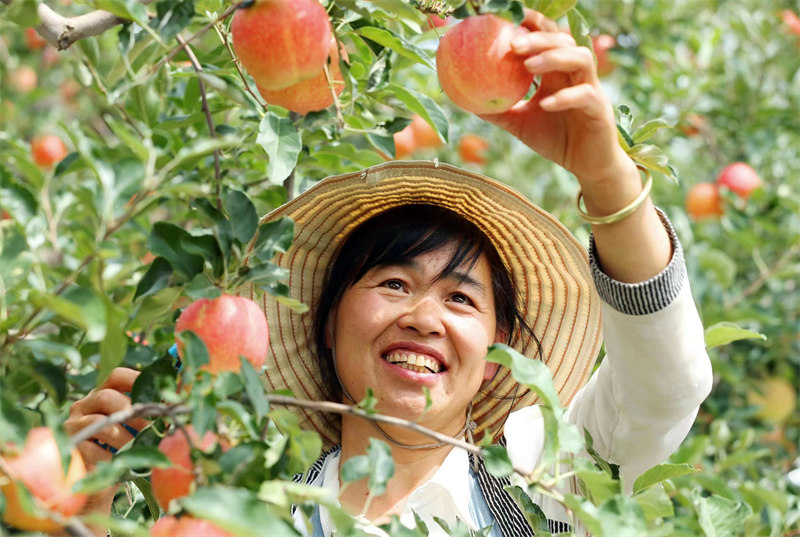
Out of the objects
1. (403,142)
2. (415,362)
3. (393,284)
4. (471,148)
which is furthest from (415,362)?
(471,148)

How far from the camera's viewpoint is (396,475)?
138cm

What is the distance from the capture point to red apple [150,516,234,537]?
28.6 inches

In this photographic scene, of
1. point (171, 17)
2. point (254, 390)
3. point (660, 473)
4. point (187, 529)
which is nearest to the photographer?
point (187, 529)

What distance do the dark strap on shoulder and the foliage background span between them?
21 cm

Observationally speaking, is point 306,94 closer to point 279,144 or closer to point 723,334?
point 279,144

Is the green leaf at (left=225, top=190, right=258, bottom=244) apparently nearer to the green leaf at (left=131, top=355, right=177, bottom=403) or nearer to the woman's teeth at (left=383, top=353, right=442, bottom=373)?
the green leaf at (left=131, top=355, right=177, bottom=403)

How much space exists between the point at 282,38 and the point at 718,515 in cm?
76

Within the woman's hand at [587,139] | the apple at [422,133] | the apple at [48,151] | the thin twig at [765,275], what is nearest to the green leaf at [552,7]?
the woman's hand at [587,139]

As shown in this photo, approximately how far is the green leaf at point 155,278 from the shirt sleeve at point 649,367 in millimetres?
490

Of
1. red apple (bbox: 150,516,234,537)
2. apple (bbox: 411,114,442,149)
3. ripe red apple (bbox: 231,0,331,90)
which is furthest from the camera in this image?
apple (bbox: 411,114,442,149)

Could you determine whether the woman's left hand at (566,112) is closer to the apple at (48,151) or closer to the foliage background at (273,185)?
the foliage background at (273,185)

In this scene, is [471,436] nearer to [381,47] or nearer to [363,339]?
[363,339]

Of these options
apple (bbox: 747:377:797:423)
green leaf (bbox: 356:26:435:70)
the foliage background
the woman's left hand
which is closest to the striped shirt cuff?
the woman's left hand

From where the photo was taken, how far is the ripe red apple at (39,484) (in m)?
0.74
